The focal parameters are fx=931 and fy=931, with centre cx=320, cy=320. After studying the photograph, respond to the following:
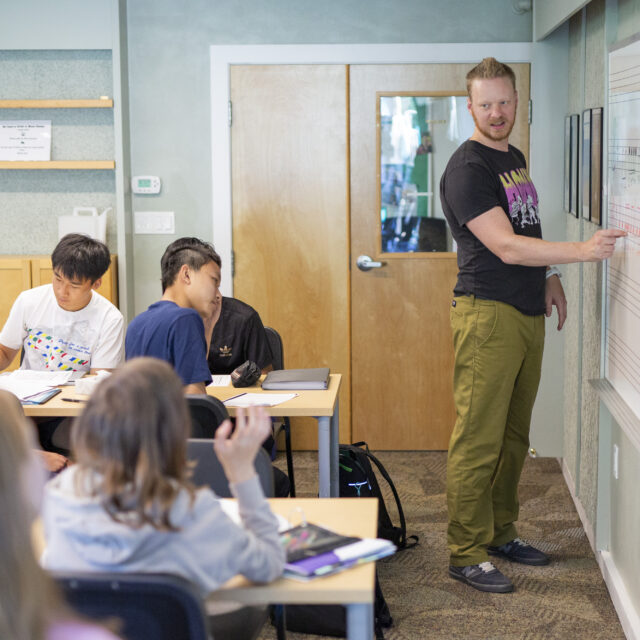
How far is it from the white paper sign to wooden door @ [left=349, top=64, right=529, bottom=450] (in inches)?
63.5

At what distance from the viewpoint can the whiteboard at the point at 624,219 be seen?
2717 millimetres

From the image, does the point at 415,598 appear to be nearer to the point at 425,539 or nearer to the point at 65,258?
the point at 425,539

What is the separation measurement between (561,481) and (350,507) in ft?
8.78

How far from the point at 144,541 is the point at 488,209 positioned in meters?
1.88

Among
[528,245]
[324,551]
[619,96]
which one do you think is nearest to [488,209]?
[528,245]

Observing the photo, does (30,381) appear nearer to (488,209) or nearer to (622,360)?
(488,209)

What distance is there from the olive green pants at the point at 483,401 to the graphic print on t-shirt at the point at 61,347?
1.41 metres

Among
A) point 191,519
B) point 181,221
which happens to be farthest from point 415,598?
point 181,221

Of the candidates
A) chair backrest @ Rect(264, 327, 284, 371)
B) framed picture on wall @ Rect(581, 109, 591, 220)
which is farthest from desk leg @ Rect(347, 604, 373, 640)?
framed picture on wall @ Rect(581, 109, 591, 220)

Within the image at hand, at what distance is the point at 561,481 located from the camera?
177 inches

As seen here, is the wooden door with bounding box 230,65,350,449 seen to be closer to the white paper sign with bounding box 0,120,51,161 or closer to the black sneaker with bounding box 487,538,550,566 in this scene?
the white paper sign with bounding box 0,120,51,161

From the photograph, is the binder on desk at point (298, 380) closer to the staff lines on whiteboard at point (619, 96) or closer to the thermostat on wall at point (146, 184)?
the staff lines on whiteboard at point (619, 96)

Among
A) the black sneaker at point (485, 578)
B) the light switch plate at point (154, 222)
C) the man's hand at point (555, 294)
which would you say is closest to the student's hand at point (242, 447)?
the black sneaker at point (485, 578)

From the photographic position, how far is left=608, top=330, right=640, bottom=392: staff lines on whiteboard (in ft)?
9.22
